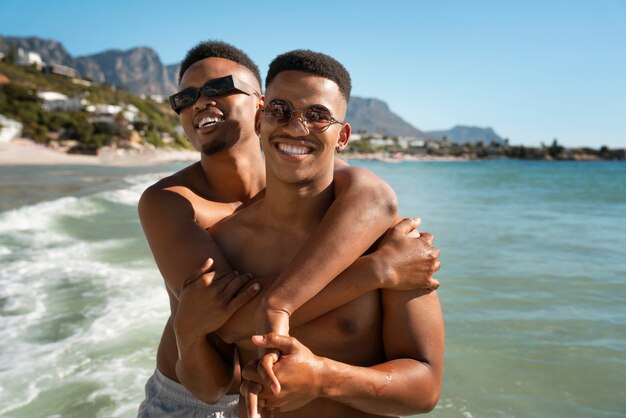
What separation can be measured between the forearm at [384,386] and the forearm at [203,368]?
0.53m

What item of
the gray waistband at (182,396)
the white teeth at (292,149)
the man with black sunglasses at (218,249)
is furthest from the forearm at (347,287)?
the gray waistband at (182,396)

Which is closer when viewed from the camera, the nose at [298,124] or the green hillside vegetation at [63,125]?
the nose at [298,124]

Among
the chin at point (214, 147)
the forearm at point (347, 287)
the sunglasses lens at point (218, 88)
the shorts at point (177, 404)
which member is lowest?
the shorts at point (177, 404)

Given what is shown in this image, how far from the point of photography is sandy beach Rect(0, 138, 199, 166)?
49.1 meters

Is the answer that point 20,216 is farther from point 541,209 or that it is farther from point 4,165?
point 4,165

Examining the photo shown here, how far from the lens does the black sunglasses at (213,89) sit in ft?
9.14

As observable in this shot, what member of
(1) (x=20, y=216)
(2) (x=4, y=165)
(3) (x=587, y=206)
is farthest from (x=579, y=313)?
(2) (x=4, y=165)

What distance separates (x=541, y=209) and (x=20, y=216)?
19679 millimetres

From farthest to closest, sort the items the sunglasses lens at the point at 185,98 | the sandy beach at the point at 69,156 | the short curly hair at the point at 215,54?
the sandy beach at the point at 69,156, the short curly hair at the point at 215,54, the sunglasses lens at the point at 185,98

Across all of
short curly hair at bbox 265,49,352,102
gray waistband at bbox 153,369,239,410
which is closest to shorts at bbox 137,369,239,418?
gray waistband at bbox 153,369,239,410

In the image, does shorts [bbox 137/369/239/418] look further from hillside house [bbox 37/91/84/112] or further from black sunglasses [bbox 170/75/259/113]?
hillside house [bbox 37/91/84/112]

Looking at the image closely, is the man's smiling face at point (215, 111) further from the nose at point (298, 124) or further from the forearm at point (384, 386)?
the forearm at point (384, 386)

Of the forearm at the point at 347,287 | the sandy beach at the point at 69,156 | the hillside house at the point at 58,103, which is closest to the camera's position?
the forearm at the point at 347,287

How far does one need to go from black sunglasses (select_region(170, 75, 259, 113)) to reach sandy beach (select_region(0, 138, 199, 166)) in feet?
156
